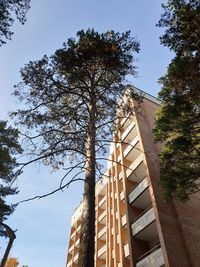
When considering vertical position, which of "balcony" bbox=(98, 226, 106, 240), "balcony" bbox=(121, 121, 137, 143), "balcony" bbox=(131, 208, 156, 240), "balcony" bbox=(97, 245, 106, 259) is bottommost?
"balcony" bbox=(131, 208, 156, 240)

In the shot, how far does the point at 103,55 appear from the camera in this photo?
35.0 feet

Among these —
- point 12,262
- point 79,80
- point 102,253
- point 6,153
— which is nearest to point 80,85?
point 79,80

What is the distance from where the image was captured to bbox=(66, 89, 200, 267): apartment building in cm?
1356

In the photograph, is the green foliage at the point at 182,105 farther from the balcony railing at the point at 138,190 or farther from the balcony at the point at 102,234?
the balcony at the point at 102,234

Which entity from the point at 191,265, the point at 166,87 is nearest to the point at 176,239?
the point at 191,265

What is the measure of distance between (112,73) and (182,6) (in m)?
4.31

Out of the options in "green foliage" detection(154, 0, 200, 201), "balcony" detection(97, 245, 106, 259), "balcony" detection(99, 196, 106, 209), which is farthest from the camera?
"balcony" detection(99, 196, 106, 209)

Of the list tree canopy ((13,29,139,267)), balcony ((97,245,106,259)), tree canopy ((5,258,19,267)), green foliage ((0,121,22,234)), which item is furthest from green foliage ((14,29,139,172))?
tree canopy ((5,258,19,267))

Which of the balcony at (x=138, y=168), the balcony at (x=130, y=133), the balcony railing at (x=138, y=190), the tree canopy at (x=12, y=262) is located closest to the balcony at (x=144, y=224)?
the balcony railing at (x=138, y=190)

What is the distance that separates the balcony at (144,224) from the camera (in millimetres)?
15816

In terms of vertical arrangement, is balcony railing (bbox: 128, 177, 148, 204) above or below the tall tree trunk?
above

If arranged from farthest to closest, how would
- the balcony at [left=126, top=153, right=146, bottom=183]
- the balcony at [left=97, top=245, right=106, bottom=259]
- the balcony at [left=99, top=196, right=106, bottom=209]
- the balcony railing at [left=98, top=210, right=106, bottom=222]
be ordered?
the balcony at [left=99, top=196, right=106, bottom=209], the balcony railing at [left=98, top=210, right=106, bottom=222], the balcony at [left=97, top=245, right=106, bottom=259], the balcony at [left=126, top=153, right=146, bottom=183]

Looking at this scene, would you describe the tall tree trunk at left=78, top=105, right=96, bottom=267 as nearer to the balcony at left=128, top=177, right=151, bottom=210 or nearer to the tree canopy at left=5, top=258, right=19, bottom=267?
the balcony at left=128, top=177, right=151, bottom=210

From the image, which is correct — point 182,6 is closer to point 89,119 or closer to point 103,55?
point 103,55
